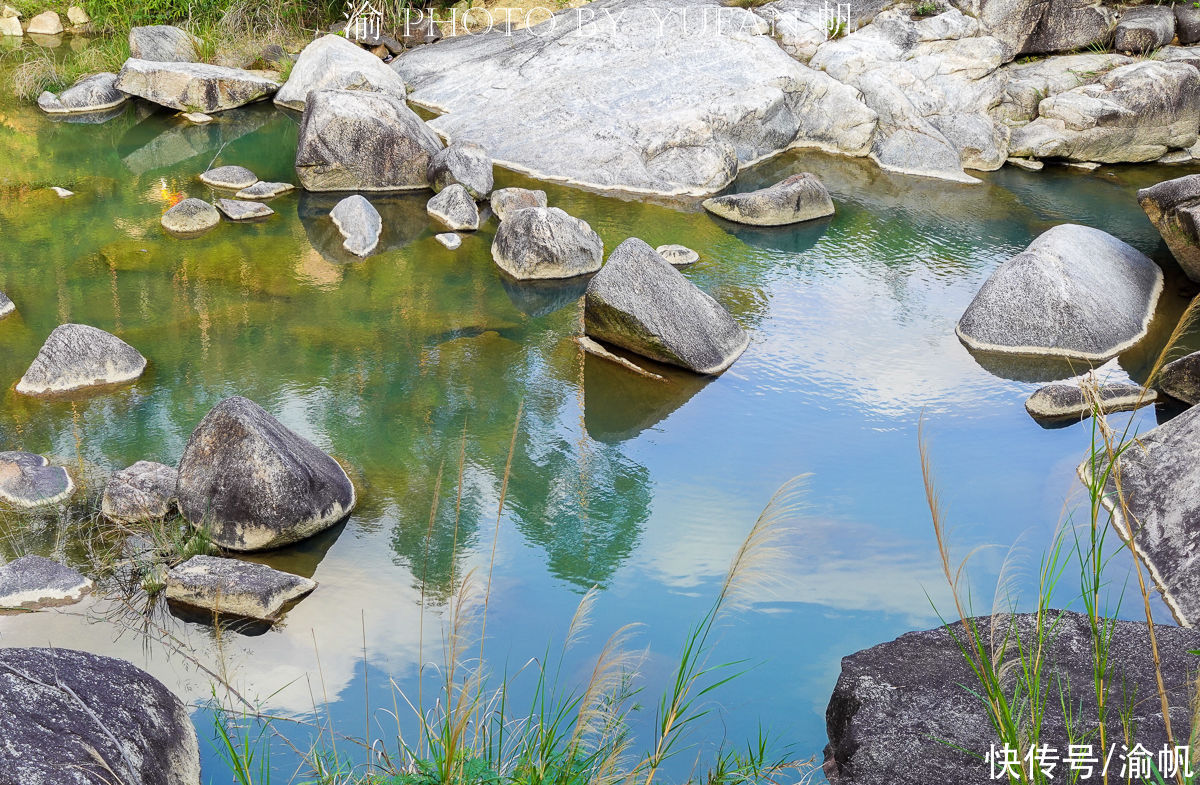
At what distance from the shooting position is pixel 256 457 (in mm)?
4555

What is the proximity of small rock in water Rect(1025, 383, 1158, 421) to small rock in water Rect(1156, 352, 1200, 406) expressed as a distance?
0.11 metres

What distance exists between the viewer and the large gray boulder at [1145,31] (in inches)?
428

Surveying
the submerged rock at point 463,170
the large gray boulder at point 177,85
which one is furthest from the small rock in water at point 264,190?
the large gray boulder at point 177,85

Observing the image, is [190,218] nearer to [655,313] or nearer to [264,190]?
Answer: [264,190]

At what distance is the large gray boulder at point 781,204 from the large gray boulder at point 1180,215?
251cm

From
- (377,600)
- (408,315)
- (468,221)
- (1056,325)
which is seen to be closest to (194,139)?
(468,221)

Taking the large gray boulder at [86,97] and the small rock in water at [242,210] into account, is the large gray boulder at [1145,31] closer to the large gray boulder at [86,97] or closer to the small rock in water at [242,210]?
the small rock in water at [242,210]

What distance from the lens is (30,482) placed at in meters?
4.91

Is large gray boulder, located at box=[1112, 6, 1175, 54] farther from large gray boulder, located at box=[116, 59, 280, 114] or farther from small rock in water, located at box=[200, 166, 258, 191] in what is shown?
large gray boulder, located at box=[116, 59, 280, 114]

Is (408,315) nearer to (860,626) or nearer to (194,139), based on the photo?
(860,626)

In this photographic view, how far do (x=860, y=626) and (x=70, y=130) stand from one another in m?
9.80

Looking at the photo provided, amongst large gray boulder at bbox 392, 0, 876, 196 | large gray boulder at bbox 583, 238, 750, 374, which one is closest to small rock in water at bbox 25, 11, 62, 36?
large gray boulder at bbox 392, 0, 876, 196

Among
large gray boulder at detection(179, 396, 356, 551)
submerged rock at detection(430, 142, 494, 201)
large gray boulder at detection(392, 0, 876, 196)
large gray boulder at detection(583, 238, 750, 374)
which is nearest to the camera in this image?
large gray boulder at detection(179, 396, 356, 551)

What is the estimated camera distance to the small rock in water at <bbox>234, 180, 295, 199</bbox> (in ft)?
29.3
